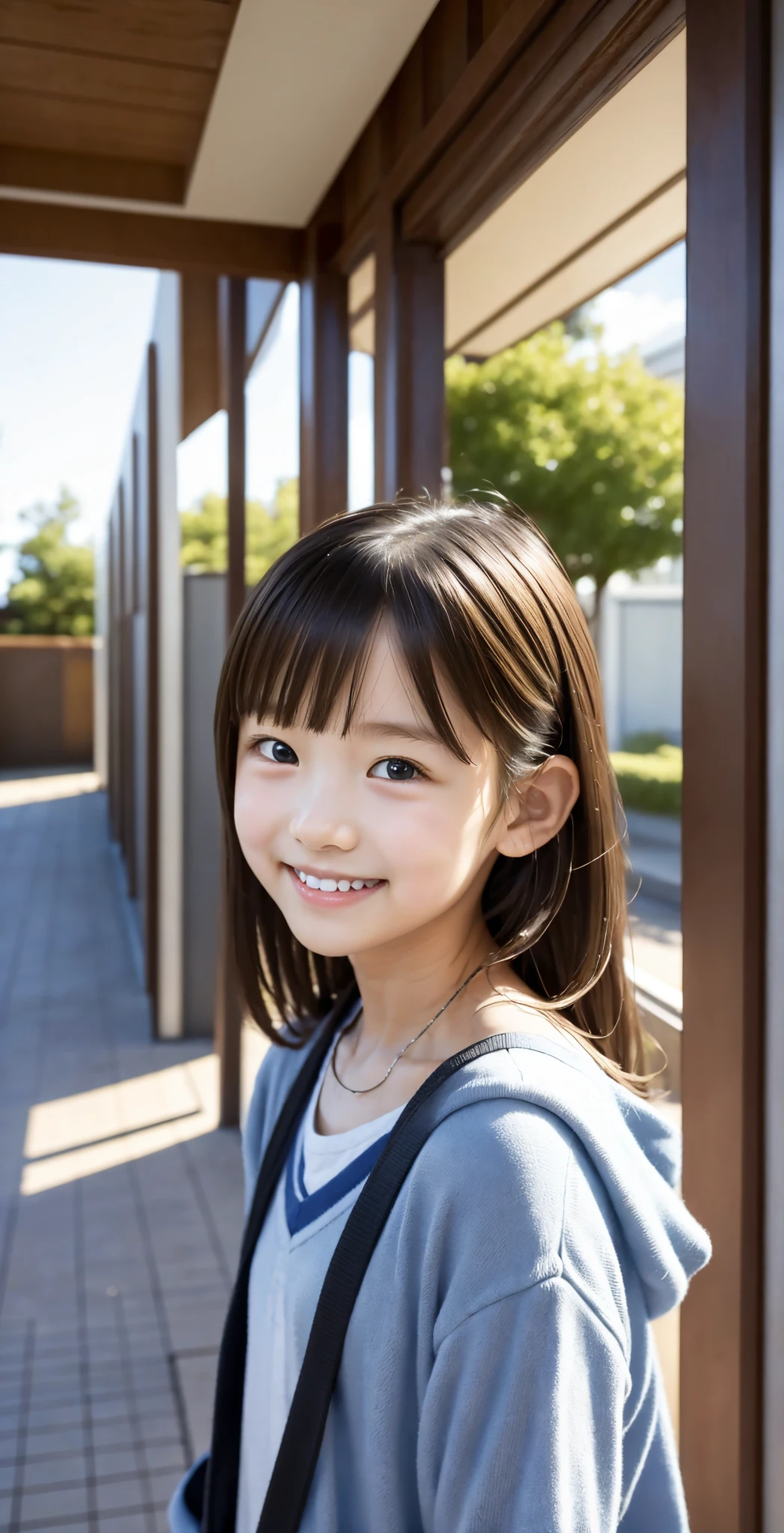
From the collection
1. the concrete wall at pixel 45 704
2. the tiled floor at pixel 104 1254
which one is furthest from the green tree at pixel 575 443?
the concrete wall at pixel 45 704

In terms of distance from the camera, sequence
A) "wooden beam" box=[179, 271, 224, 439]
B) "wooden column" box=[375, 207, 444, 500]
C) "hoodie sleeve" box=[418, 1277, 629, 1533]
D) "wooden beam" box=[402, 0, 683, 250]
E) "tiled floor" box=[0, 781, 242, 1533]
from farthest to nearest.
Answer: "wooden beam" box=[179, 271, 224, 439]
"tiled floor" box=[0, 781, 242, 1533]
"wooden column" box=[375, 207, 444, 500]
"wooden beam" box=[402, 0, 683, 250]
"hoodie sleeve" box=[418, 1277, 629, 1533]

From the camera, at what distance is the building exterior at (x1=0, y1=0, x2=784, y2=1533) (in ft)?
3.07

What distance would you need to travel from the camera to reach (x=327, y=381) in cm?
259

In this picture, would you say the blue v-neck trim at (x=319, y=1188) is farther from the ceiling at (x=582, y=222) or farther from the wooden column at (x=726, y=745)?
the ceiling at (x=582, y=222)

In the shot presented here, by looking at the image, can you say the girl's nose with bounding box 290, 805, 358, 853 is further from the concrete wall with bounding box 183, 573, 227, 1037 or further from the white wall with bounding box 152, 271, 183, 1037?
the white wall with bounding box 152, 271, 183, 1037

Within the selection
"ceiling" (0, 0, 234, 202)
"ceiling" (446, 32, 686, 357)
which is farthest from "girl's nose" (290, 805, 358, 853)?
"ceiling" (0, 0, 234, 202)

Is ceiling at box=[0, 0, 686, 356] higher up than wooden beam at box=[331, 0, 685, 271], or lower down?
higher up

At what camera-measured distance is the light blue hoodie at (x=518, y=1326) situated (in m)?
0.70

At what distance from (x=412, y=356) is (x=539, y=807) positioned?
131 centimetres

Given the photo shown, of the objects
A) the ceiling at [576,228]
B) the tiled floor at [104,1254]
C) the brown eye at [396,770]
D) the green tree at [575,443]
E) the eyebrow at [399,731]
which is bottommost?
the tiled floor at [104,1254]

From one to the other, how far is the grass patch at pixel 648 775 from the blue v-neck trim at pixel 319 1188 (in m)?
2.27

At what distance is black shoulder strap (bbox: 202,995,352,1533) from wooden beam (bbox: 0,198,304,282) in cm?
214

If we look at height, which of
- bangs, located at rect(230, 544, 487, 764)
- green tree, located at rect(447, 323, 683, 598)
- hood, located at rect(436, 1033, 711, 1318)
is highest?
green tree, located at rect(447, 323, 683, 598)

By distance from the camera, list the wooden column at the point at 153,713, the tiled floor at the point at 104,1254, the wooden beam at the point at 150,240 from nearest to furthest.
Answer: the tiled floor at the point at 104,1254 < the wooden beam at the point at 150,240 < the wooden column at the point at 153,713
